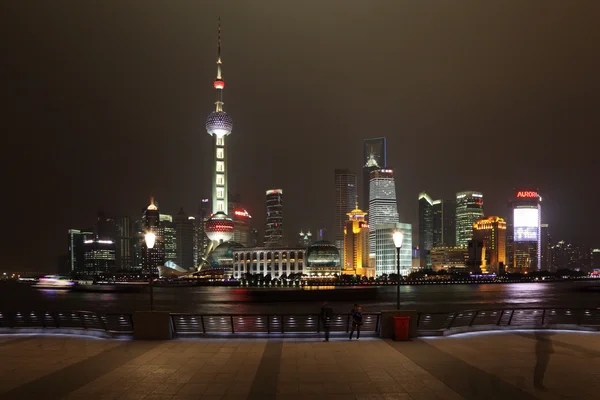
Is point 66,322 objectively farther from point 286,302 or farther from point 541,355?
point 286,302

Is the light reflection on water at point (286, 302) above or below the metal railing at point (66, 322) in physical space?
below

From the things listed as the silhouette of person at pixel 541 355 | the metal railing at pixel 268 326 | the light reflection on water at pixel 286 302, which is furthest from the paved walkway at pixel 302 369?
the light reflection on water at pixel 286 302

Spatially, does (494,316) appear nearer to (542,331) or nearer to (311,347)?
(542,331)

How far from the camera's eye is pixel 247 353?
16.2 metres

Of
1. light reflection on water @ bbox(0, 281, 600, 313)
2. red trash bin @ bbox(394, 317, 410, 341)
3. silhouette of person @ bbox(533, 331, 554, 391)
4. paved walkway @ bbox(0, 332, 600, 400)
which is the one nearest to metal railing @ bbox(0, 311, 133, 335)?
paved walkway @ bbox(0, 332, 600, 400)

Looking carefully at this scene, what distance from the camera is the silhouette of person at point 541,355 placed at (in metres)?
12.6

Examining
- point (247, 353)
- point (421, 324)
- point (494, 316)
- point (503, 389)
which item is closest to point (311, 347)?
point (247, 353)

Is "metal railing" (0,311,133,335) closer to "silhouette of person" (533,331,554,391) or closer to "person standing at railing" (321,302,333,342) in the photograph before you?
"person standing at railing" (321,302,333,342)

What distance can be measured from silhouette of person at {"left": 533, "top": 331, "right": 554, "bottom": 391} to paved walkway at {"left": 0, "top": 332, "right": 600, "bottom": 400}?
3 cm

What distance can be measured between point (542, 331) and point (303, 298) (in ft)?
281

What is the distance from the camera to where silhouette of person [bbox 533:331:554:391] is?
12625 millimetres

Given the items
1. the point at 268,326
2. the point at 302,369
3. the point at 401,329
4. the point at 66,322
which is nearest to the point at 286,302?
the point at 66,322

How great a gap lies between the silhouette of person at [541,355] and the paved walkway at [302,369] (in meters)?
0.03

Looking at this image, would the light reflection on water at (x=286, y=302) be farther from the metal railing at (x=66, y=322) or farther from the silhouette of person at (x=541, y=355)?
the silhouette of person at (x=541, y=355)
